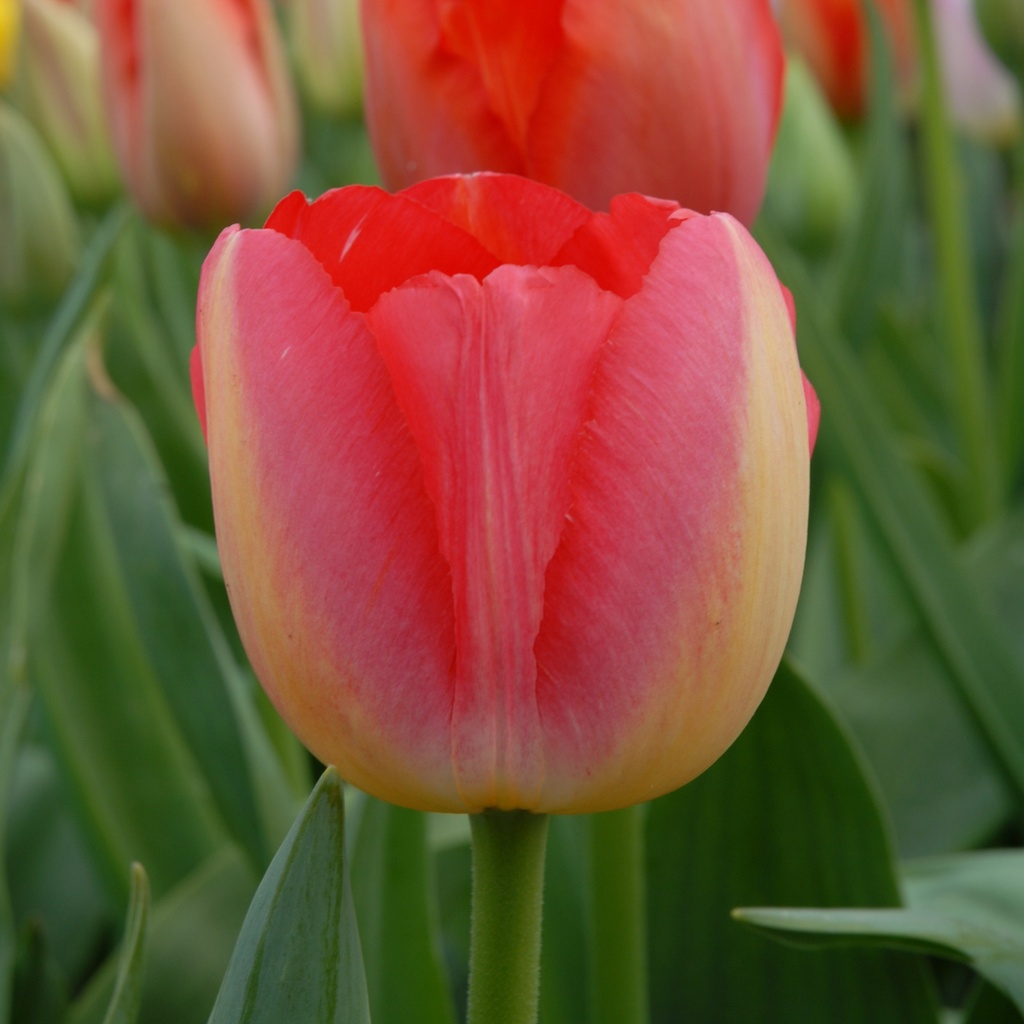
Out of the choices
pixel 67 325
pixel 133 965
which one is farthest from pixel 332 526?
pixel 67 325

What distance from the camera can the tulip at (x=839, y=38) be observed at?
3.52ft

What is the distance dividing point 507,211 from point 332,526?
80 millimetres

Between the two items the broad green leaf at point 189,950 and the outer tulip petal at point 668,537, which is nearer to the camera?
the outer tulip petal at point 668,537

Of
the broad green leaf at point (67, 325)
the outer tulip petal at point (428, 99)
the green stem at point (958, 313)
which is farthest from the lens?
the green stem at point (958, 313)

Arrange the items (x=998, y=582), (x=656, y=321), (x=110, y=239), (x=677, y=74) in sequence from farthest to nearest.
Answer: (x=998, y=582) → (x=110, y=239) → (x=677, y=74) → (x=656, y=321)

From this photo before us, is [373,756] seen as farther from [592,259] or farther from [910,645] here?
[910,645]

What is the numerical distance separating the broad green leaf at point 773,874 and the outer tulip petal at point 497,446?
0.72 feet

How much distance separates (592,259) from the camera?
283 mm

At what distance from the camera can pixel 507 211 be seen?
294 millimetres

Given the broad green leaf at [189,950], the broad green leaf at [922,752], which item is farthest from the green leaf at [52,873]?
the broad green leaf at [922,752]

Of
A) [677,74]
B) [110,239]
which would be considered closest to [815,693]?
[677,74]

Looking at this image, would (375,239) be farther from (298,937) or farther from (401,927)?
(401,927)

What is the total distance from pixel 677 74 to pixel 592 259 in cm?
14

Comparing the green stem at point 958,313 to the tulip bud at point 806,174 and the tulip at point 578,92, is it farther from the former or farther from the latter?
the tulip at point 578,92
